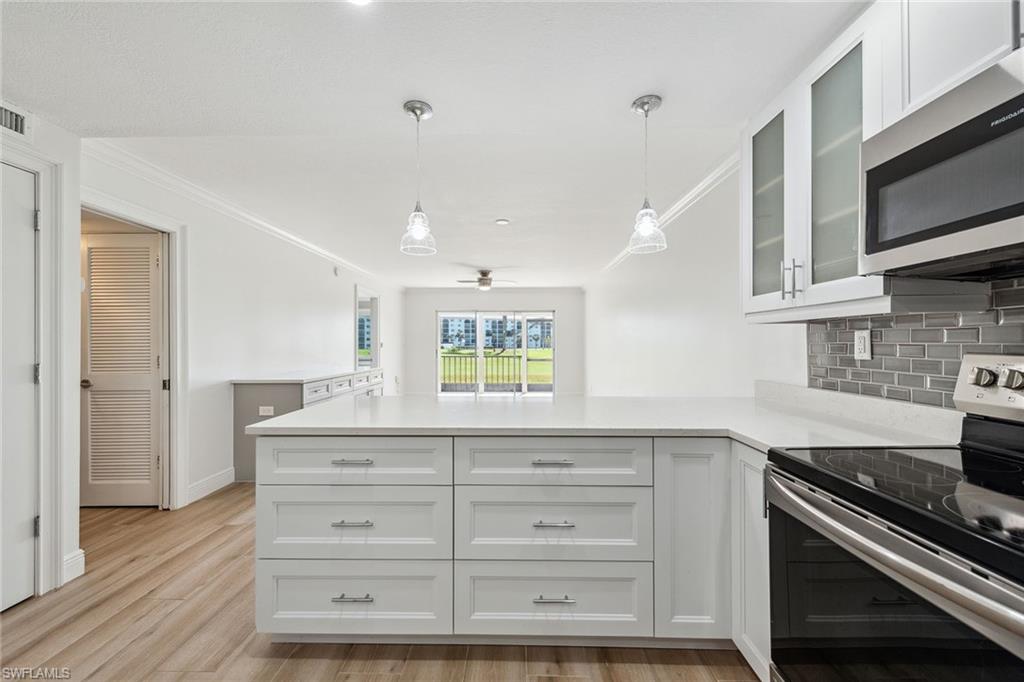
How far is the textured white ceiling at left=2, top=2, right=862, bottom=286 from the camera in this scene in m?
1.51

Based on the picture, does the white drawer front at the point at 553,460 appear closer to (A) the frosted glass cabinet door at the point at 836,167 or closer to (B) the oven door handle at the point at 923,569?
(B) the oven door handle at the point at 923,569

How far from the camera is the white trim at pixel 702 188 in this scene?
Answer: 2.92m

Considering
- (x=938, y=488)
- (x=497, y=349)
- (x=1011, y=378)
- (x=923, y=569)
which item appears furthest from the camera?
(x=497, y=349)

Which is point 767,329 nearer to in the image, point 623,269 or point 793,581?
point 793,581

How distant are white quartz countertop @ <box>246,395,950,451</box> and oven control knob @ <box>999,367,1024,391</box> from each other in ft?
0.90

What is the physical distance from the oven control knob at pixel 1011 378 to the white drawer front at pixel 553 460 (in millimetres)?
936

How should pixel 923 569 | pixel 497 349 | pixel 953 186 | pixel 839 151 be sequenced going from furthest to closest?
pixel 497 349 → pixel 839 151 → pixel 953 186 → pixel 923 569

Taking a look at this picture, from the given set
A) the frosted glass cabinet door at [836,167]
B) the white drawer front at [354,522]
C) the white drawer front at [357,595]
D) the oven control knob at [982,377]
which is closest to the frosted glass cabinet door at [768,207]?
the frosted glass cabinet door at [836,167]

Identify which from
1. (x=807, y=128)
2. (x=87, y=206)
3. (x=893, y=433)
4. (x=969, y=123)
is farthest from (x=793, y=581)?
(x=87, y=206)

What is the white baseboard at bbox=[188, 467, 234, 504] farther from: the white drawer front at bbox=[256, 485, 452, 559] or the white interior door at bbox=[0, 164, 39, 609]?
the white drawer front at bbox=[256, 485, 452, 559]

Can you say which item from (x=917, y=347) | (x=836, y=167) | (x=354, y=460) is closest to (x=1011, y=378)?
(x=917, y=347)

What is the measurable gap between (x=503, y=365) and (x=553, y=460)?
8.00 meters

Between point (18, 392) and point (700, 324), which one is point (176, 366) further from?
point (700, 324)

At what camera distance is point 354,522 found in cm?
175
